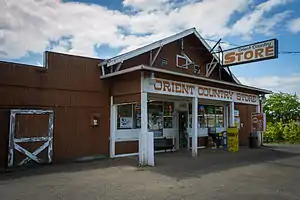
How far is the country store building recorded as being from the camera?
9.95m

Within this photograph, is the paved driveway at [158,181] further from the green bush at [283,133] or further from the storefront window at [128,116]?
the green bush at [283,133]

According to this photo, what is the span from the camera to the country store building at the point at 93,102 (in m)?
9.95

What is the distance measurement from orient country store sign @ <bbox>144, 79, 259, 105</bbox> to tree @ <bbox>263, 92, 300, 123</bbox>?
62.7ft

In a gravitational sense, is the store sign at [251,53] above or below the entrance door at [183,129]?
above

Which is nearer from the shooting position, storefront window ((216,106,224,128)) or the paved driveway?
the paved driveway

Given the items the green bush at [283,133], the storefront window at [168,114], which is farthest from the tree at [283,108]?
the storefront window at [168,114]

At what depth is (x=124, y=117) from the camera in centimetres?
1300

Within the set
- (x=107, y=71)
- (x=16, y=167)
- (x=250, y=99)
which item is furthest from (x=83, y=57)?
(x=250, y=99)

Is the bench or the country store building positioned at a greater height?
the country store building

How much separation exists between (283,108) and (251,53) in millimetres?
22296

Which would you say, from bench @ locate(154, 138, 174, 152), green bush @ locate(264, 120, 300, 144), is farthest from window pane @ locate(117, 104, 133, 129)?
green bush @ locate(264, 120, 300, 144)

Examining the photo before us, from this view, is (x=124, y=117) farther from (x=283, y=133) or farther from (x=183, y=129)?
(x=283, y=133)

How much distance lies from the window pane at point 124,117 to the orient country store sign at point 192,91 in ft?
7.97

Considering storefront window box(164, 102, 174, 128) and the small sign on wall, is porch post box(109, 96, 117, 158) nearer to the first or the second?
the small sign on wall
